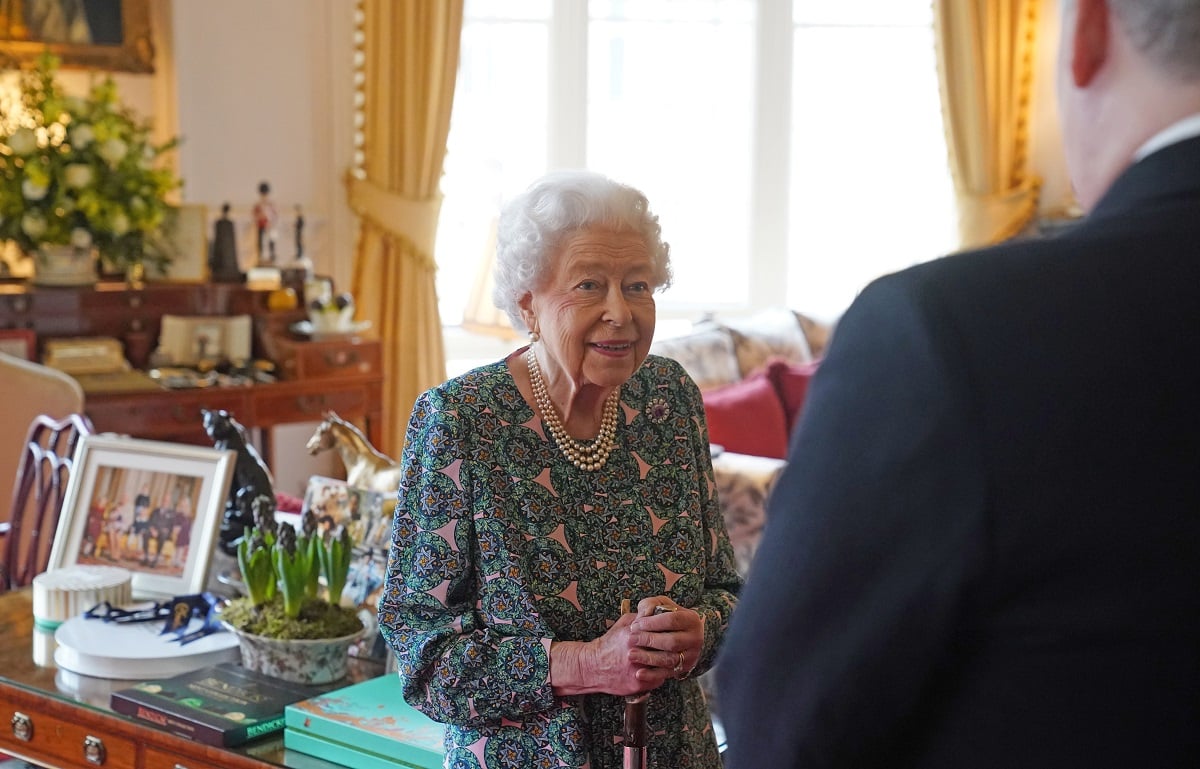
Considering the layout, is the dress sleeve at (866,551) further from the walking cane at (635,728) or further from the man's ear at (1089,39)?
the walking cane at (635,728)

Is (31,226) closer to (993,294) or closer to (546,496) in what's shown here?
(546,496)


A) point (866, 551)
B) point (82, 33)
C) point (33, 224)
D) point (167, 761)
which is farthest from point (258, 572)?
point (82, 33)

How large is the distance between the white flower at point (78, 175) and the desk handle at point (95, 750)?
303 centimetres

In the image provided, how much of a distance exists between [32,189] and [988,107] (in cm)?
430

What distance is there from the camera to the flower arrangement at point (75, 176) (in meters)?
4.58

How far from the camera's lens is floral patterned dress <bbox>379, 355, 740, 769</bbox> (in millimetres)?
1598

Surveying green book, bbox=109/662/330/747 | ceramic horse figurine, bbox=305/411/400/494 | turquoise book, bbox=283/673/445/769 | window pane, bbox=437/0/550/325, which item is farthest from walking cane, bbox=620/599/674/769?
window pane, bbox=437/0/550/325

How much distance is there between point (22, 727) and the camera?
210 cm

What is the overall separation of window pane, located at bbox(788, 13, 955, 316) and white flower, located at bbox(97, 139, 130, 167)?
325 cm

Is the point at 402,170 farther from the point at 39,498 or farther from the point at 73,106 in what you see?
the point at 39,498

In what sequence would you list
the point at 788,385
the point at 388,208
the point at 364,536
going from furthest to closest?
the point at 388,208, the point at 788,385, the point at 364,536

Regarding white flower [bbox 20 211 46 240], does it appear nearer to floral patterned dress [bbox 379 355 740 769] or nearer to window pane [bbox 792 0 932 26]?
floral patterned dress [bbox 379 355 740 769]

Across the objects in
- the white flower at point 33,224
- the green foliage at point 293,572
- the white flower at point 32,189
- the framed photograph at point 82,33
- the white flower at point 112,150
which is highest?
the framed photograph at point 82,33

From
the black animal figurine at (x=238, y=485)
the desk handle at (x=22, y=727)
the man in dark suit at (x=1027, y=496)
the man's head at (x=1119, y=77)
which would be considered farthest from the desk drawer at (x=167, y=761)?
the man's head at (x=1119, y=77)
